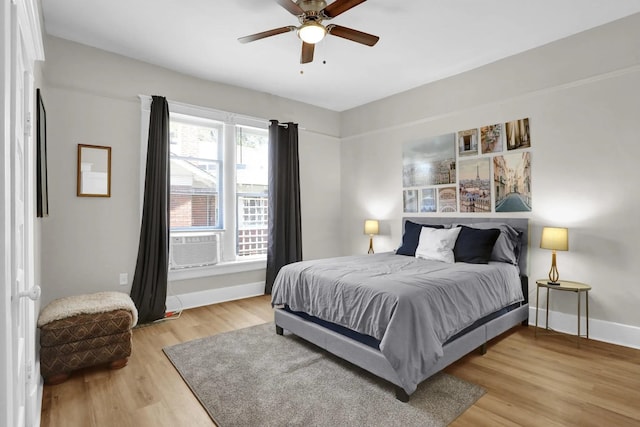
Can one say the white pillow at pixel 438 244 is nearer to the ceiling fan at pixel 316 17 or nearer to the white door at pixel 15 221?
the ceiling fan at pixel 316 17

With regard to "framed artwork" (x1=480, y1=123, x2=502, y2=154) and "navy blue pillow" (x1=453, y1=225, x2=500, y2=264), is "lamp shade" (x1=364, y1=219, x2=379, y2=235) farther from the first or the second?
"framed artwork" (x1=480, y1=123, x2=502, y2=154)

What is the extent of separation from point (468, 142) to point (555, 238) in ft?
5.00

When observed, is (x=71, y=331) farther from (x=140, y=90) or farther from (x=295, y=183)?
(x=295, y=183)

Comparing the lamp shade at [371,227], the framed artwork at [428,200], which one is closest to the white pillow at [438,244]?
the framed artwork at [428,200]

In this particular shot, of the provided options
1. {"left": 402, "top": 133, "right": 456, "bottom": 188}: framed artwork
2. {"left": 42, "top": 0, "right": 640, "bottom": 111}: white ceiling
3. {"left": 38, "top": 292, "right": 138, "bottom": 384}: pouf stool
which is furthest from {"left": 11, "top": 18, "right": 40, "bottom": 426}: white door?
{"left": 402, "top": 133, "right": 456, "bottom": 188}: framed artwork

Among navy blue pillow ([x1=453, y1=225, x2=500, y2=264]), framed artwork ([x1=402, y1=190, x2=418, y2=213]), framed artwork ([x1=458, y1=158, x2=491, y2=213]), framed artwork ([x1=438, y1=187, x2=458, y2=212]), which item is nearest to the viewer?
navy blue pillow ([x1=453, y1=225, x2=500, y2=264])

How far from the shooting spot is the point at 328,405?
2064mm

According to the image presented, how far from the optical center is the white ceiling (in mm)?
2828

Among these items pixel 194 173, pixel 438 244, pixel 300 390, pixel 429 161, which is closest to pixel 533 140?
pixel 429 161

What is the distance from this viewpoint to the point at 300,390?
7.34 feet

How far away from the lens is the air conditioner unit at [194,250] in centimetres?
402

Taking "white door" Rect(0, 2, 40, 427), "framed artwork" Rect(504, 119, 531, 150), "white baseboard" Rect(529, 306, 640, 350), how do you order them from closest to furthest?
1. "white door" Rect(0, 2, 40, 427)
2. "white baseboard" Rect(529, 306, 640, 350)
3. "framed artwork" Rect(504, 119, 531, 150)

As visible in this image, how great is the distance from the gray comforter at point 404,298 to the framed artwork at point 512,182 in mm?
768

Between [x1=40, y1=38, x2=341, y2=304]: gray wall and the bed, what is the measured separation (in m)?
1.85
